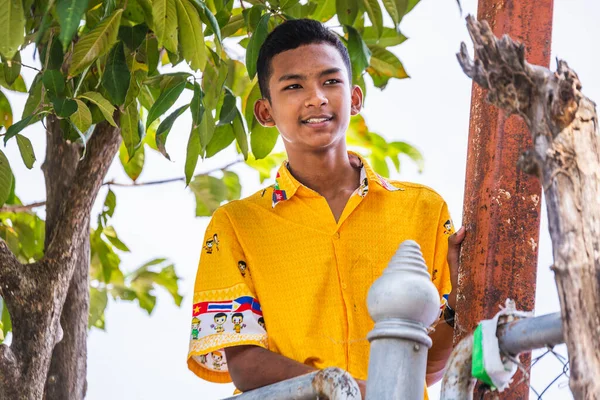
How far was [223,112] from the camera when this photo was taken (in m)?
2.42

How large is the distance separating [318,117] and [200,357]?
60cm

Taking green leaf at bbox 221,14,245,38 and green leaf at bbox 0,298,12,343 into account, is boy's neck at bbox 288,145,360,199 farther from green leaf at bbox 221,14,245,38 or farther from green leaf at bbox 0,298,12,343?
green leaf at bbox 0,298,12,343

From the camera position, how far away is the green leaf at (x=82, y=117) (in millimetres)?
2137

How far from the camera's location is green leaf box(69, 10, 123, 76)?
6.73 feet

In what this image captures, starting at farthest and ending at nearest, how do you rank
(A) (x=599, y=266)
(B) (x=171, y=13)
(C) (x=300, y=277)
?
(C) (x=300, y=277) → (B) (x=171, y=13) → (A) (x=599, y=266)

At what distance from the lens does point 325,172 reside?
2.36 metres

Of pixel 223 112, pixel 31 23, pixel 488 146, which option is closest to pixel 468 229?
pixel 488 146

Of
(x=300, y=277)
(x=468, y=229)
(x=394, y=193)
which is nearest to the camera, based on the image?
(x=468, y=229)

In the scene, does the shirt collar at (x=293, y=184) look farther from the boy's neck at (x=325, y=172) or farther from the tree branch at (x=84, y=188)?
the tree branch at (x=84, y=188)

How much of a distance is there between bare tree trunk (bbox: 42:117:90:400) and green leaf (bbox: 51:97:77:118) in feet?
1.76

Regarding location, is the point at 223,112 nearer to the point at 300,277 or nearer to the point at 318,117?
the point at 318,117

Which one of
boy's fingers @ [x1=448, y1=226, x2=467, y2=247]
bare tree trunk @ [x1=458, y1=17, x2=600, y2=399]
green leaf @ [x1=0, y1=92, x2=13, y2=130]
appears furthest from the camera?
green leaf @ [x1=0, y1=92, x2=13, y2=130]

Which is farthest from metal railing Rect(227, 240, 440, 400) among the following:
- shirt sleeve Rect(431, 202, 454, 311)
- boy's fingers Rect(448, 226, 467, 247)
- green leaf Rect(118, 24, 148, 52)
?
green leaf Rect(118, 24, 148, 52)

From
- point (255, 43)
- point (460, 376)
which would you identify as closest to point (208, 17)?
point (255, 43)
